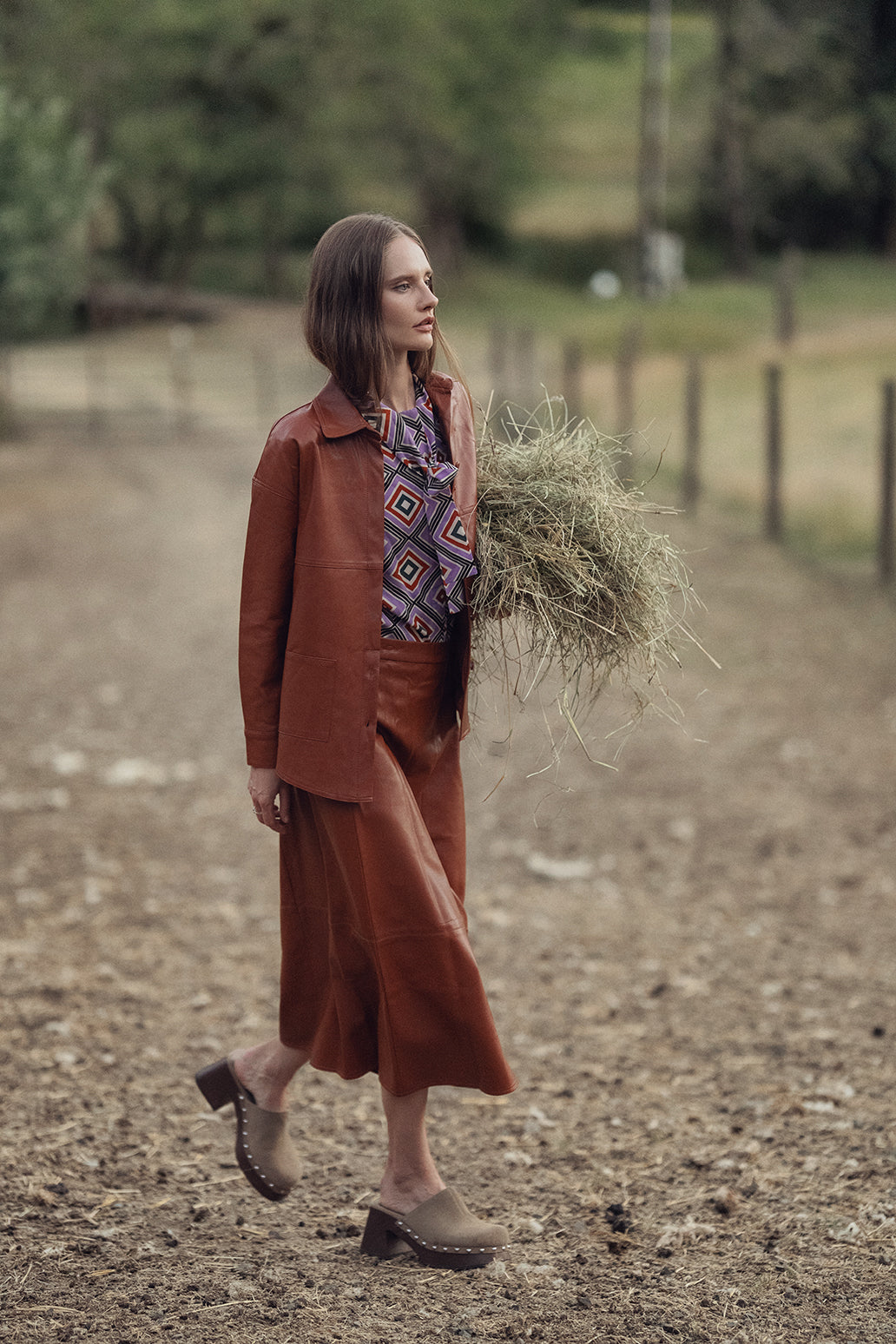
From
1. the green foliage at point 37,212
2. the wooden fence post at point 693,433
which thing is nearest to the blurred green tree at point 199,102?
the green foliage at point 37,212

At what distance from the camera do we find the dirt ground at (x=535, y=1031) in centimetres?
282

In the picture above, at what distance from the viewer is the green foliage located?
681 inches

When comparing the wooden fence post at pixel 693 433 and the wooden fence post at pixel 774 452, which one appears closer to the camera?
the wooden fence post at pixel 774 452

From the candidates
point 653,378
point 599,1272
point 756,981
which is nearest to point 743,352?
point 653,378

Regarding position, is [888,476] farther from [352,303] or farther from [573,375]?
[352,303]

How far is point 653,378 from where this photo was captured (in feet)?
68.5

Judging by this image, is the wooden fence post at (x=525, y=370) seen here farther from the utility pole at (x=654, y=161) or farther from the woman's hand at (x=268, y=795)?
the utility pole at (x=654, y=161)

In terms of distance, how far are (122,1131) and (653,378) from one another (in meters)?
18.5

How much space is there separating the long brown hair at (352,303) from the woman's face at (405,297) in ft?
0.05

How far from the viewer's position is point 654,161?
44250 millimetres

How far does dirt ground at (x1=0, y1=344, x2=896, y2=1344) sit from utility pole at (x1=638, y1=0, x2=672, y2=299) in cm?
3348

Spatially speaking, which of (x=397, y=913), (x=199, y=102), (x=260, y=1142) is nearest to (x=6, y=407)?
(x=199, y=102)

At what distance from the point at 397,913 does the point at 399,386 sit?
1028mm

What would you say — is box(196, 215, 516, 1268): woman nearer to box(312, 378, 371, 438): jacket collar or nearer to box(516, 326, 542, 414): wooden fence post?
box(312, 378, 371, 438): jacket collar
